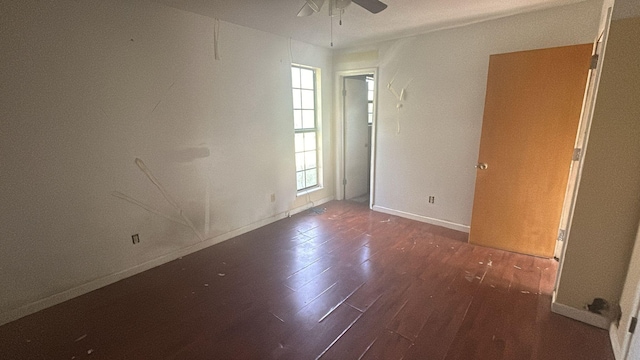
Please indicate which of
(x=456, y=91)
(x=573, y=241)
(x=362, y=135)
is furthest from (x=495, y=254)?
(x=362, y=135)

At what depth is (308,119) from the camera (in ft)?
13.6

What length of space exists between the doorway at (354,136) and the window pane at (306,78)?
1.47 ft

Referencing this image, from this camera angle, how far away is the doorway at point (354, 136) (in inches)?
171

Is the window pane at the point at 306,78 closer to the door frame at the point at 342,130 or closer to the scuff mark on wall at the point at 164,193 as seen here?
the door frame at the point at 342,130

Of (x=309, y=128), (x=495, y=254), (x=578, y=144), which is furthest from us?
(x=309, y=128)

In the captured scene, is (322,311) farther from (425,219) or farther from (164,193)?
(425,219)

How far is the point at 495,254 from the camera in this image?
111 inches

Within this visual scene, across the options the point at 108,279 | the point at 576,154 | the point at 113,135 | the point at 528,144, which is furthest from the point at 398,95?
the point at 108,279

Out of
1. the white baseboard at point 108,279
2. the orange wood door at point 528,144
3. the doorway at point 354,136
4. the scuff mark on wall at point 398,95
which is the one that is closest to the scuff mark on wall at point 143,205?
the white baseboard at point 108,279

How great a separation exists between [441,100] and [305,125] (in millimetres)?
1871

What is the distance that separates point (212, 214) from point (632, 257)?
133 inches

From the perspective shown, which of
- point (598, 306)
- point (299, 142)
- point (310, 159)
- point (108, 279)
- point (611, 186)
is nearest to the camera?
point (611, 186)

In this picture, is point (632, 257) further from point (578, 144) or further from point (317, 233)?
point (317, 233)

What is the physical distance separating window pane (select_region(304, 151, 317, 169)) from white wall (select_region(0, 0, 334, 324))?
3.35ft
